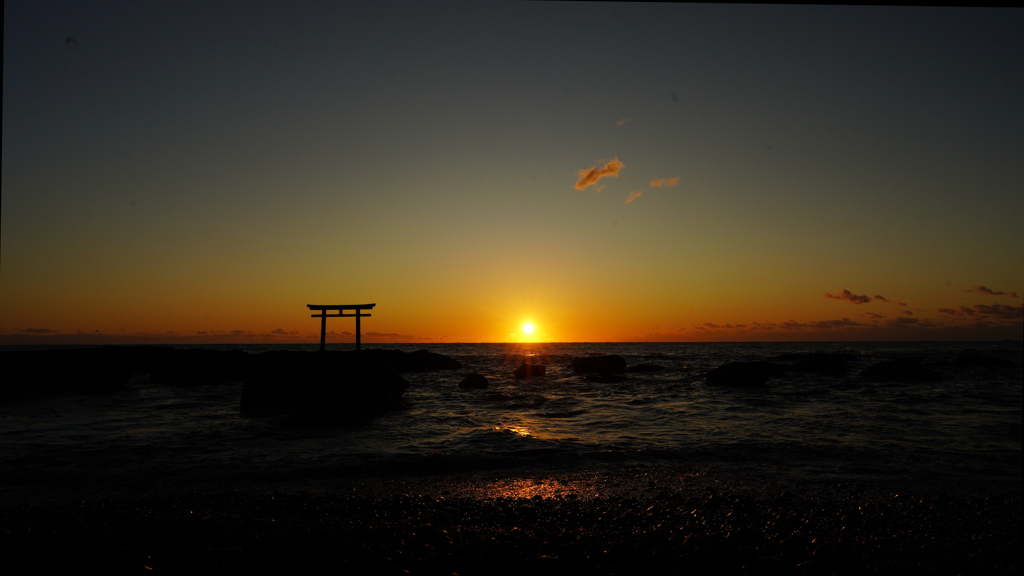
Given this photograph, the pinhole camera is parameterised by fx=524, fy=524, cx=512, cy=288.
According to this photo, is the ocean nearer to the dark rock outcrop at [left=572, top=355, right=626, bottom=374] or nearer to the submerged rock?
the submerged rock

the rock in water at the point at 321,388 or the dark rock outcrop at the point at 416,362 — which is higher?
the rock in water at the point at 321,388

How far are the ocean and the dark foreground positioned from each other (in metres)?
1.62

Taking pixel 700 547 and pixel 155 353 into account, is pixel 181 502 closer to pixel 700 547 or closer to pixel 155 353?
pixel 700 547

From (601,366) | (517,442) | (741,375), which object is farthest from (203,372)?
(741,375)

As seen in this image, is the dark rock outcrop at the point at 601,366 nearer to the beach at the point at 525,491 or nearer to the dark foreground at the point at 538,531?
the beach at the point at 525,491

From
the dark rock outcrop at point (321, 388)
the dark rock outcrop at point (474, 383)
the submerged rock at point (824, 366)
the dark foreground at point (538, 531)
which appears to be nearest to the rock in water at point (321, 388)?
the dark rock outcrop at point (321, 388)

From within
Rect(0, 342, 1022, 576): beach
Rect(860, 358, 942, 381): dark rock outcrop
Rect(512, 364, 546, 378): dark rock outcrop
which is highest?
Rect(0, 342, 1022, 576): beach

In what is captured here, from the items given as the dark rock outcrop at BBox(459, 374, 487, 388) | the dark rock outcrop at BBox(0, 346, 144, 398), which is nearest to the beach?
the dark rock outcrop at BBox(0, 346, 144, 398)

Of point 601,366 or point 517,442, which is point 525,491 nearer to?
point 517,442

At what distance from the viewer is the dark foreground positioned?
207 inches

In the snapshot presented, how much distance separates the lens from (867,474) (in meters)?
9.20

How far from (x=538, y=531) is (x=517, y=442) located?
21.5ft

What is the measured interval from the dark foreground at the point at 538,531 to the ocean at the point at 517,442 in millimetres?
1623

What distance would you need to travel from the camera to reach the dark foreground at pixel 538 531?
5246 mm
